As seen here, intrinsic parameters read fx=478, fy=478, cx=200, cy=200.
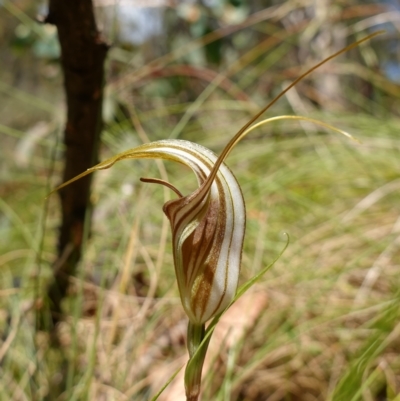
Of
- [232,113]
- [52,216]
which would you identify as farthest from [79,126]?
[232,113]

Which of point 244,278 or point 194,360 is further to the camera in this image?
point 244,278

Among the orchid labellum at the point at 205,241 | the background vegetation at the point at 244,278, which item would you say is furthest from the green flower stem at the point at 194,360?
the background vegetation at the point at 244,278

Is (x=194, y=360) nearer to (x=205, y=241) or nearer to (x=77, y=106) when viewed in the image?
(x=205, y=241)

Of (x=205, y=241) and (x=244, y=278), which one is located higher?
(x=205, y=241)

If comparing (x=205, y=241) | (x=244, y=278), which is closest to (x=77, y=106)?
(x=205, y=241)

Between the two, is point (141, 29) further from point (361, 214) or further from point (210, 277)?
point (210, 277)
